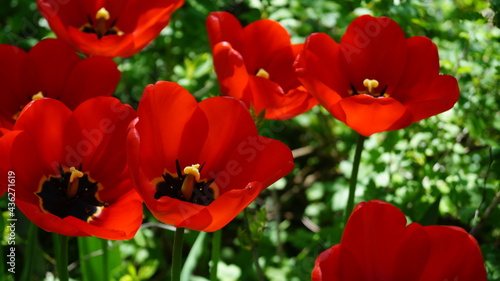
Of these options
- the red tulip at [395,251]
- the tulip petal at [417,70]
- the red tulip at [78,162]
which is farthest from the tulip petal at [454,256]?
the red tulip at [78,162]

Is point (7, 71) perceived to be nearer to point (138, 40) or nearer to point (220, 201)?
point (138, 40)

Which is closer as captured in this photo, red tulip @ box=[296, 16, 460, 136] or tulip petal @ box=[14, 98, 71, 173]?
tulip petal @ box=[14, 98, 71, 173]

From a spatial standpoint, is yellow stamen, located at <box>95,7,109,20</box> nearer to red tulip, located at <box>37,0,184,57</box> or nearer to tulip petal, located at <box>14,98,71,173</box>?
red tulip, located at <box>37,0,184,57</box>

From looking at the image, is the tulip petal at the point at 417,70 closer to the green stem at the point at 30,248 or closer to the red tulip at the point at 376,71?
the red tulip at the point at 376,71

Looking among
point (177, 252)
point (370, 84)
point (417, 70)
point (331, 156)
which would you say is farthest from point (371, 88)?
point (331, 156)

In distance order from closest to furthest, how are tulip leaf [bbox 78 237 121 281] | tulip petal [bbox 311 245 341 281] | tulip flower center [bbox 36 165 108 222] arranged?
tulip petal [bbox 311 245 341 281], tulip flower center [bbox 36 165 108 222], tulip leaf [bbox 78 237 121 281]

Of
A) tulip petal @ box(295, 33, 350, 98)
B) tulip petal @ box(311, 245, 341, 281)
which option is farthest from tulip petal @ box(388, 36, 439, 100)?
tulip petal @ box(311, 245, 341, 281)
